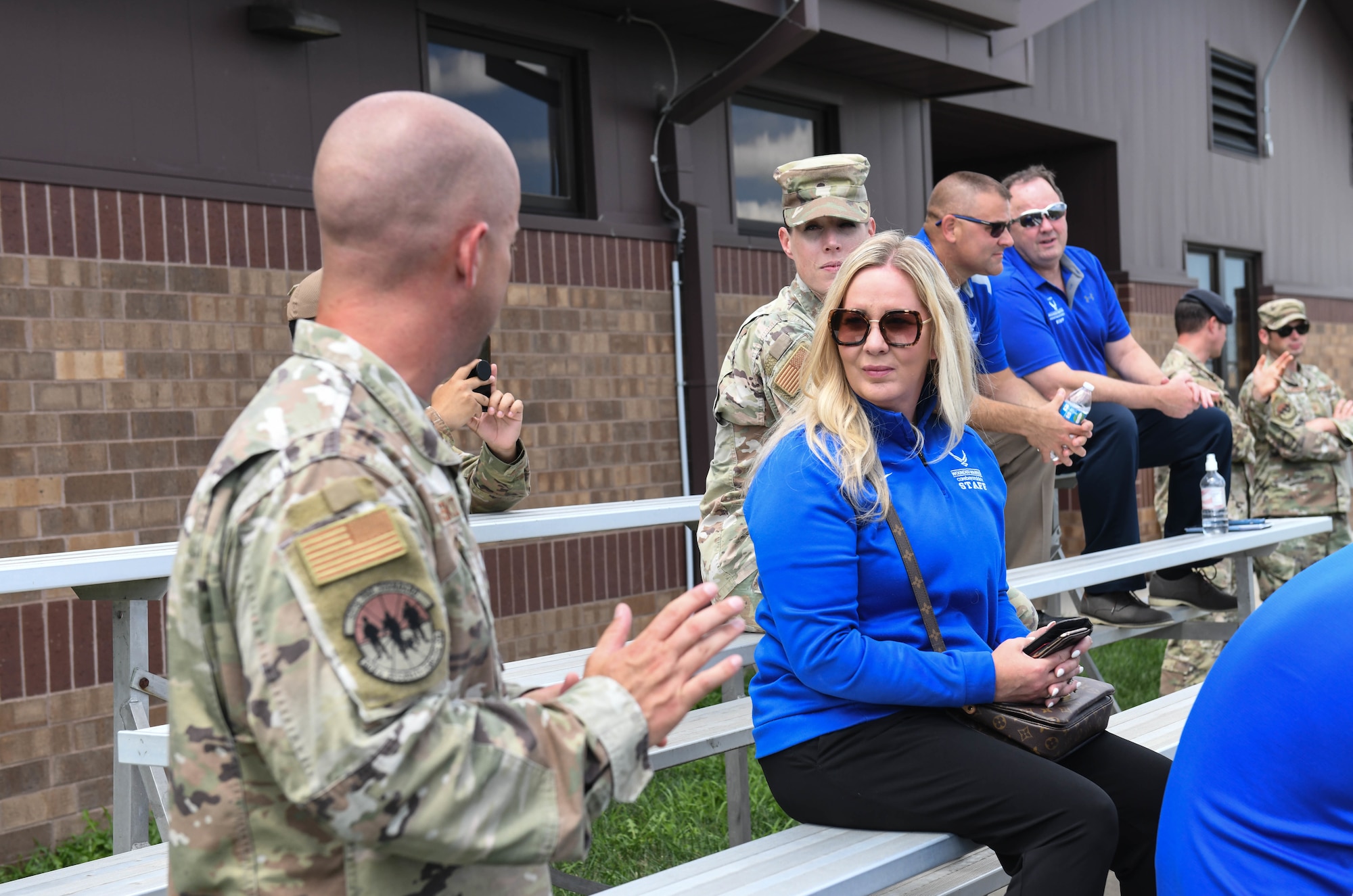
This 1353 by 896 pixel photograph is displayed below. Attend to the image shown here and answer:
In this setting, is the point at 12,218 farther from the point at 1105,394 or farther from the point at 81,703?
the point at 1105,394

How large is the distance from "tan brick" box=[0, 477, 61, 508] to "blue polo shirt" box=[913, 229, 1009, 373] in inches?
134

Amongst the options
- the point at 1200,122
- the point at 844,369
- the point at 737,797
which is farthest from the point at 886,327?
→ the point at 1200,122

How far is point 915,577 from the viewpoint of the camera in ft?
8.35

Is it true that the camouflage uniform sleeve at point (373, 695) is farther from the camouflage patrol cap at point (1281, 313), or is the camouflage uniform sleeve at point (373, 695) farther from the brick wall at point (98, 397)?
the camouflage patrol cap at point (1281, 313)

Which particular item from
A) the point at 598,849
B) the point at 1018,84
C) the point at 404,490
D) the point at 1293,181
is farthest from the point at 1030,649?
the point at 1293,181

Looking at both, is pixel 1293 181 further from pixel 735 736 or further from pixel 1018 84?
pixel 735 736

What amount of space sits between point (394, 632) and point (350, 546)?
94 millimetres

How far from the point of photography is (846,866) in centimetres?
238

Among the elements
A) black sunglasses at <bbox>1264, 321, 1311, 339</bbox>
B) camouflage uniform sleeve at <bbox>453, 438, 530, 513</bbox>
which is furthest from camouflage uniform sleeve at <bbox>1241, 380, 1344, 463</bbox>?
camouflage uniform sleeve at <bbox>453, 438, 530, 513</bbox>

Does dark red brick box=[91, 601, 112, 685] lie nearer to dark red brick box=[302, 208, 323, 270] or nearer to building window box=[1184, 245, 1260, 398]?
dark red brick box=[302, 208, 323, 270]

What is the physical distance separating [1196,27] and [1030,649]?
1188 centimetres

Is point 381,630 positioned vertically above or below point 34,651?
above

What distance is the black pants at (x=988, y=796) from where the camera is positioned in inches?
93.1

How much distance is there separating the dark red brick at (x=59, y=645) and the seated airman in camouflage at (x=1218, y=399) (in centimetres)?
485
